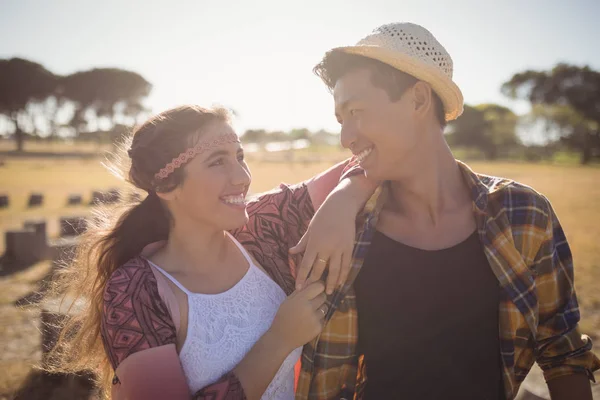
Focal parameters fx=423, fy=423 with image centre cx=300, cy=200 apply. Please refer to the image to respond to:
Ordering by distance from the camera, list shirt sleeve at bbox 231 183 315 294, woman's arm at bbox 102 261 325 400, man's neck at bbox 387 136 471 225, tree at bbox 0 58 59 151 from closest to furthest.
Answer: woman's arm at bbox 102 261 325 400, man's neck at bbox 387 136 471 225, shirt sleeve at bbox 231 183 315 294, tree at bbox 0 58 59 151

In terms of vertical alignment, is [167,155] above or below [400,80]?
below

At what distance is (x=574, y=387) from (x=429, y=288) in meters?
0.82

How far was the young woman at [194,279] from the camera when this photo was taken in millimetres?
1723

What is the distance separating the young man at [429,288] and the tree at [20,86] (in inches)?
2687

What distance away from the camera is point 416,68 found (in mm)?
2043

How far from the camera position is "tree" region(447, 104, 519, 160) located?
6178 cm

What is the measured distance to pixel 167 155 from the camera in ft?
6.91

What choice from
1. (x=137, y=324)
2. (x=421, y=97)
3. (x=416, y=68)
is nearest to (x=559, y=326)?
(x=421, y=97)

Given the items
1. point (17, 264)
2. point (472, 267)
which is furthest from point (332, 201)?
point (17, 264)

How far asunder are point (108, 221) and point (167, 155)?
1.95ft

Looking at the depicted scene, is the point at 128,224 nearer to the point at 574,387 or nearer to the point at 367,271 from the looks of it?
the point at 367,271

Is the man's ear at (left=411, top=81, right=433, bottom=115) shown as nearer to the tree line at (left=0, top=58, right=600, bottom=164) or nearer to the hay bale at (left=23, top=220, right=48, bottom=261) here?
the hay bale at (left=23, top=220, right=48, bottom=261)

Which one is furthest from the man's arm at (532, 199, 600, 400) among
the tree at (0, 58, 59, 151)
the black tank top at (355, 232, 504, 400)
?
the tree at (0, 58, 59, 151)

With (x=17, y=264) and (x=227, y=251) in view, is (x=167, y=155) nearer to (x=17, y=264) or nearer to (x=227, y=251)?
(x=227, y=251)
